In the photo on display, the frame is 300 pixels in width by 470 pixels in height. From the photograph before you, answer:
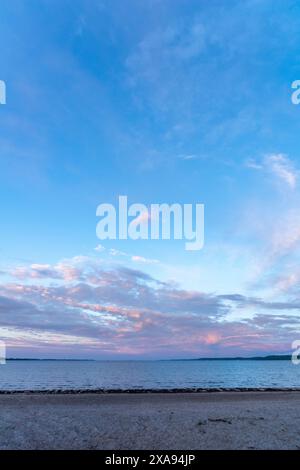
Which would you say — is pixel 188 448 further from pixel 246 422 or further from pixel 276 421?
pixel 276 421

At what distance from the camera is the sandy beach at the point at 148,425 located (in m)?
15.8

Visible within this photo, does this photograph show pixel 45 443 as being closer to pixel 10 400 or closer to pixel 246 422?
pixel 246 422

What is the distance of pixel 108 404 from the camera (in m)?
30.2

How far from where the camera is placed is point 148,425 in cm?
1997

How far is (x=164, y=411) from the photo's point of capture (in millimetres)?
25609

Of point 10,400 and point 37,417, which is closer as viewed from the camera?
point 37,417

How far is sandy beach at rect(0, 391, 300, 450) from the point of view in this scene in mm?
15828
